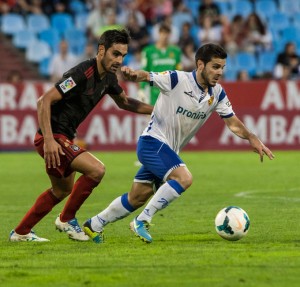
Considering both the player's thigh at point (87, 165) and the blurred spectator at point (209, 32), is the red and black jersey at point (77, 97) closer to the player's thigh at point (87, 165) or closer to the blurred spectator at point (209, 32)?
the player's thigh at point (87, 165)

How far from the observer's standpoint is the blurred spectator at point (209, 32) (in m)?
24.4

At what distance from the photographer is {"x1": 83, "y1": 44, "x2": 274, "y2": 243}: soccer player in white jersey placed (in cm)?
900

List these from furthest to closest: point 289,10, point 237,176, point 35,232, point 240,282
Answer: point 289,10, point 237,176, point 35,232, point 240,282

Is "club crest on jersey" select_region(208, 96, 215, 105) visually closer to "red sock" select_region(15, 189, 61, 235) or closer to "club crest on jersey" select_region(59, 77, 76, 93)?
"club crest on jersey" select_region(59, 77, 76, 93)

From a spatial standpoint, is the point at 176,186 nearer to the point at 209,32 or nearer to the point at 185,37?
the point at 185,37

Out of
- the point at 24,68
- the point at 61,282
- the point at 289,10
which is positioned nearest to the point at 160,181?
the point at 61,282

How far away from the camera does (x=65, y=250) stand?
28.0 ft

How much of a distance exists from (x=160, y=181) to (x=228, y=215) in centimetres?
73

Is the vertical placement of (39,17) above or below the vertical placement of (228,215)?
below

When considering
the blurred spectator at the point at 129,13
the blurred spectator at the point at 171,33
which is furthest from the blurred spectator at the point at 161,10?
the blurred spectator at the point at 171,33

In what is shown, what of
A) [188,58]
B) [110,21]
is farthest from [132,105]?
[188,58]

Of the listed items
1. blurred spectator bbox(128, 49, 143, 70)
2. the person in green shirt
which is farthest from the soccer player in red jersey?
blurred spectator bbox(128, 49, 143, 70)

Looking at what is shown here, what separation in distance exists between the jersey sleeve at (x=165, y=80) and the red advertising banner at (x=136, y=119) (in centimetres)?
1175

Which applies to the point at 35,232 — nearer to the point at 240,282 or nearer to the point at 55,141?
the point at 55,141
